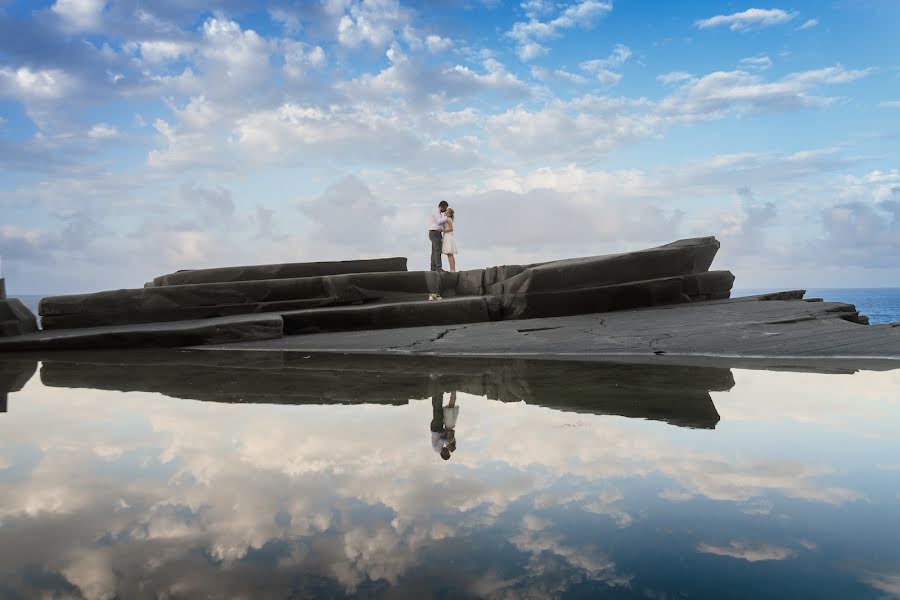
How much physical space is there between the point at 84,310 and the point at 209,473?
9.77 m

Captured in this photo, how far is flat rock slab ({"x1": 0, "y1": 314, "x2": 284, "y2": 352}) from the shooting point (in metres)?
9.36

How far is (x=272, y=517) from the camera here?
2.12 m

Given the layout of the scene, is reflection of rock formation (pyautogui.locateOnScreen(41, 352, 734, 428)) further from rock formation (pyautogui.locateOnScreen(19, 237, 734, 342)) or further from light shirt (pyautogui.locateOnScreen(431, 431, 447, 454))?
rock formation (pyautogui.locateOnScreen(19, 237, 734, 342))

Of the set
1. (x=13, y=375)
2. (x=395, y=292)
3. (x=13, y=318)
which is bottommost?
(x=13, y=375)

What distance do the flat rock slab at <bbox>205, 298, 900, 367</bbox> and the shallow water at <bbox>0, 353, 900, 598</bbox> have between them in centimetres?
243

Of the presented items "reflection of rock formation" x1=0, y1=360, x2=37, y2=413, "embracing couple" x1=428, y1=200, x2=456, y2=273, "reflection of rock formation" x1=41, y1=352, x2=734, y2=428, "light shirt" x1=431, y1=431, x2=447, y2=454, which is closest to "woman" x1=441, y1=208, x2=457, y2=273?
"embracing couple" x1=428, y1=200, x2=456, y2=273

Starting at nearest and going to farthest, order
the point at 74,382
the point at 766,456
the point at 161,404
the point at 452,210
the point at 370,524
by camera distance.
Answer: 1. the point at 370,524
2. the point at 766,456
3. the point at 161,404
4. the point at 74,382
5. the point at 452,210

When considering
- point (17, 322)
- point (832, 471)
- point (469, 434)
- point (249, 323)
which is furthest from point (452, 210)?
point (832, 471)

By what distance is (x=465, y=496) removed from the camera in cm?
228

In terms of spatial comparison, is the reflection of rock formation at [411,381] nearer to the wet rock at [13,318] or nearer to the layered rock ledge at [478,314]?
the layered rock ledge at [478,314]

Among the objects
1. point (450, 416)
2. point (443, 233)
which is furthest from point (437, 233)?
point (450, 416)

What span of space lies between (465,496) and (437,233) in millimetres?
10366

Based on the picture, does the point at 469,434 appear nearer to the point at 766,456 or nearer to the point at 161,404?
the point at 766,456

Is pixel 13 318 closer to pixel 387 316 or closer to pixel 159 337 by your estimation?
pixel 159 337
